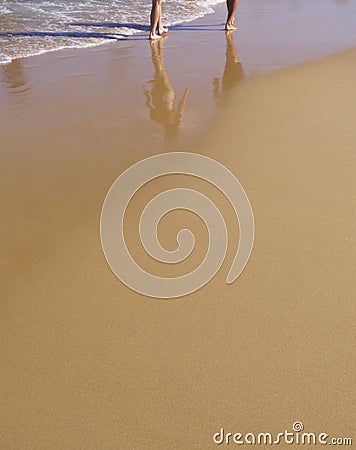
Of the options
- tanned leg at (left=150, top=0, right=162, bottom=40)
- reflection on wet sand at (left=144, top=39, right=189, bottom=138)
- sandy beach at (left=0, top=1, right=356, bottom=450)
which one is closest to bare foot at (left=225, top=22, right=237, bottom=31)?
tanned leg at (left=150, top=0, right=162, bottom=40)

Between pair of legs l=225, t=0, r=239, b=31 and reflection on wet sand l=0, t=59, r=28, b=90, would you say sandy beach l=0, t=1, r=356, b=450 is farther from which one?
pair of legs l=225, t=0, r=239, b=31

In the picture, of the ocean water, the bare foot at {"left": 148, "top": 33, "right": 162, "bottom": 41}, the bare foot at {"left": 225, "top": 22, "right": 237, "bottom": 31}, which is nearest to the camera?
the ocean water

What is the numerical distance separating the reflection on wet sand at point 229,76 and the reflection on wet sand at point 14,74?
73.8 inches

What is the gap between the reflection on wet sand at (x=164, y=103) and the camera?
3.55 m

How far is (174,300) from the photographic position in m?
1.91

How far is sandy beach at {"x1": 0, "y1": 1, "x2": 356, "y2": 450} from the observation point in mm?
1493

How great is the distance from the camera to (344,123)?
338 centimetres

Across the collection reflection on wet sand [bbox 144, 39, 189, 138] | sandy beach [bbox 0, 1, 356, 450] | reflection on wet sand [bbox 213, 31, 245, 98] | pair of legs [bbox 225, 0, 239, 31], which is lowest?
sandy beach [bbox 0, 1, 356, 450]

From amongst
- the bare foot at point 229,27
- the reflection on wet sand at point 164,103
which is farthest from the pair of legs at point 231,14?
the reflection on wet sand at point 164,103

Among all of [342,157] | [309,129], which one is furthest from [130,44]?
[342,157]

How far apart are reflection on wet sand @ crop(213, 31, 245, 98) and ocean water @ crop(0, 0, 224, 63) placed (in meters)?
2.00

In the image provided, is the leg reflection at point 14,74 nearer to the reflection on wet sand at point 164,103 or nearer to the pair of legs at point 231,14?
the reflection on wet sand at point 164,103

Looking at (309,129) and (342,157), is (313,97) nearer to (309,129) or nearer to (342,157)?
(309,129)

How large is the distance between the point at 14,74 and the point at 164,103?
1870 mm
